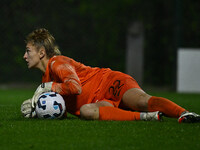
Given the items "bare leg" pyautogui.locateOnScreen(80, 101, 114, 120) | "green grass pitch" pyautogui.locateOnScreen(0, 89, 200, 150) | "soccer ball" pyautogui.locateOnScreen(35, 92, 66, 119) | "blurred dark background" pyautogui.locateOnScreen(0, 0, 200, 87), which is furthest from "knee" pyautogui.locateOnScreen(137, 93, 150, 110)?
"blurred dark background" pyautogui.locateOnScreen(0, 0, 200, 87)

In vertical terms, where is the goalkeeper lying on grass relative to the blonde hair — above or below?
below

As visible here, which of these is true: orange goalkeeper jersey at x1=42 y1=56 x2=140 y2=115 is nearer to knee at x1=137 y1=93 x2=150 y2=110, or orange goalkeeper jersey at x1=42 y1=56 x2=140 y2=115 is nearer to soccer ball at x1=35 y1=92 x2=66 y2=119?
soccer ball at x1=35 y1=92 x2=66 y2=119

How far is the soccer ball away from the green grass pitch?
0.13 meters

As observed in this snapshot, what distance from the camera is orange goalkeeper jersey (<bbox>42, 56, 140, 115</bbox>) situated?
16.7ft

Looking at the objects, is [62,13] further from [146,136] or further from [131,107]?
[146,136]

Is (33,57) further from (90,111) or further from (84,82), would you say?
(90,111)

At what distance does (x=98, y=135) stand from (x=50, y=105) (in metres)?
1.12

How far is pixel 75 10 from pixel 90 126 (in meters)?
10.7

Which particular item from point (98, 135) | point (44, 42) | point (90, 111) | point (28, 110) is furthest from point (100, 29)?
point (98, 135)

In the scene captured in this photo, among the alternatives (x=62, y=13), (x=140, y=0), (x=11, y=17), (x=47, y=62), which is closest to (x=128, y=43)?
(x=140, y=0)

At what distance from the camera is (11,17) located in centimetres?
1416

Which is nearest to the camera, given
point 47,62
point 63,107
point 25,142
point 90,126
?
point 25,142

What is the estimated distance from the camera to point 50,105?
→ 502 cm

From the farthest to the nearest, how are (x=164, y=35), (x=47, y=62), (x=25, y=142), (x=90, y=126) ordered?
1. (x=164, y=35)
2. (x=47, y=62)
3. (x=90, y=126)
4. (x=25, y=142)
